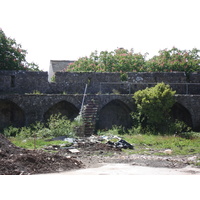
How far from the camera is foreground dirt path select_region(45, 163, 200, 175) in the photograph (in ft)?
25.7

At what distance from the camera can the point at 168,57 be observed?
27031 mm

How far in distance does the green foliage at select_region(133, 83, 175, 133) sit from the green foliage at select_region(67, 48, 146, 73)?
27.5 ft

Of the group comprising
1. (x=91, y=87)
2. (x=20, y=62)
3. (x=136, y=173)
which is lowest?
(x=136, y=173)

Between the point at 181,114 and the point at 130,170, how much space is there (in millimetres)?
12613

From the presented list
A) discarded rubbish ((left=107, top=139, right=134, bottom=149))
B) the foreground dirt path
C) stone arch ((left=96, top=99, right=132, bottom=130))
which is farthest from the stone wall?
the foreground dirt path

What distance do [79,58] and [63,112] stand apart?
954 centimetres

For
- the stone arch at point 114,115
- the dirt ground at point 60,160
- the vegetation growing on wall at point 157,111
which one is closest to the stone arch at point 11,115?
the stone arch at point 114,115

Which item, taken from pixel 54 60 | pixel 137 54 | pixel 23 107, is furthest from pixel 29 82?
pixel 54 60

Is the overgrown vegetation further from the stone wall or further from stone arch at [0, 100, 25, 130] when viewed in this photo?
stone arch at [0, 100, 25, 130]

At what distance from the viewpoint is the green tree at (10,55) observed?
22.4 metres

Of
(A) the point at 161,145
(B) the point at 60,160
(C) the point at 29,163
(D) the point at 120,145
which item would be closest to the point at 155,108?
(A) the point at 161,145

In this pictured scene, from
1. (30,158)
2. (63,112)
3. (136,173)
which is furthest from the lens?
(63,112)

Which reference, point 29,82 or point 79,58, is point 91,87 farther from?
point 79,58

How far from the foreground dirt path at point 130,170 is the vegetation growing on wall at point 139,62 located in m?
17.5
